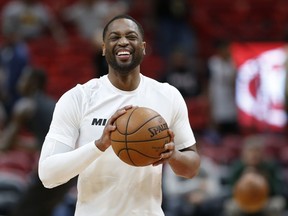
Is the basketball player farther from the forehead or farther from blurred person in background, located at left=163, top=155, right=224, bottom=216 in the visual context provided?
blurred person in background, located at left=163, top=155, right=224, bottom=216

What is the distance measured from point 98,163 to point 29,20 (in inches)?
350

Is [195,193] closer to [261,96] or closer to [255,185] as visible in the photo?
[255,185]

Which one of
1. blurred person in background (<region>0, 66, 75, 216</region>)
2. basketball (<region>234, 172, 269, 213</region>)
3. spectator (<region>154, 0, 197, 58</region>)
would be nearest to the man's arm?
blurred person in background (<region>0, 66, 75, 216</region>)

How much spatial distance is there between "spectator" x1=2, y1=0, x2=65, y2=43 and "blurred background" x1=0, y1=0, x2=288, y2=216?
0.02 metres

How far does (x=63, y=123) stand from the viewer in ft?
15.3

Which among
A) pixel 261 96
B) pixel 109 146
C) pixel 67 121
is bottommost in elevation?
pixel 261 96

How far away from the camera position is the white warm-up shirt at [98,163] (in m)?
4.64

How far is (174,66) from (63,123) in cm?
833

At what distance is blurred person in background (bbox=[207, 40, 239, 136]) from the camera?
12.9 metres

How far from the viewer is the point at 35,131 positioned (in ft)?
27.1

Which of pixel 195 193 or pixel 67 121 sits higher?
pixel 67 121

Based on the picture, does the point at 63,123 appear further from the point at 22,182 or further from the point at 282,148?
the point at 282,148

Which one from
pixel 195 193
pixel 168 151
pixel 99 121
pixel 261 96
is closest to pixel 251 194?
pixel 195 193

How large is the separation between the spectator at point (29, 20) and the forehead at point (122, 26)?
8.45 m
